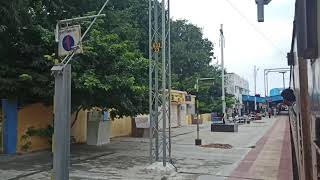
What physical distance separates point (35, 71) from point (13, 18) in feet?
10.9

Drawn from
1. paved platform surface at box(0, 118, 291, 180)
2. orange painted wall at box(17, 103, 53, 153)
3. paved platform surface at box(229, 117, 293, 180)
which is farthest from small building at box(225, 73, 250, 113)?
orange painted wall at box(17, 103, 53, 153)

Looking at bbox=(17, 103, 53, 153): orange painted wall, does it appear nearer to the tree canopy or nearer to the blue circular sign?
the tree canopy

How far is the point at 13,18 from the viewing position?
39.5ft

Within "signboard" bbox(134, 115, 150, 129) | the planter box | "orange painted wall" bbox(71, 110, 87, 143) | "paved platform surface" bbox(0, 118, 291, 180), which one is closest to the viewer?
"paved platform surface" bbox(0, 118, 291, 180)

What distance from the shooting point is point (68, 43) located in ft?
21.1

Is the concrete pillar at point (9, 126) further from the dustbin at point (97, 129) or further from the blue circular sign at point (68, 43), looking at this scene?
the blue circular sign at point (68, 43)

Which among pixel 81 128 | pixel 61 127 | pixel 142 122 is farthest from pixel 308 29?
pixel 142 122

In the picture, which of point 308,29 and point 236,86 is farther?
point 236,86

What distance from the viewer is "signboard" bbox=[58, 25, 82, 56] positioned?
634 centimetres

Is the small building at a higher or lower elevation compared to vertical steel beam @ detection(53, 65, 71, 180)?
higher

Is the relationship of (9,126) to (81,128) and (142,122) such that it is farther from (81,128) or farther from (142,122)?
(142,122)

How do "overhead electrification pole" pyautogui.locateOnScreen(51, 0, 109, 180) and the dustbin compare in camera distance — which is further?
the dustbin

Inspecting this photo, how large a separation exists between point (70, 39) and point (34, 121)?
469 inches

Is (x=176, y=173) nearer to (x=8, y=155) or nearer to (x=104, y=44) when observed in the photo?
(x=104, y=44)
